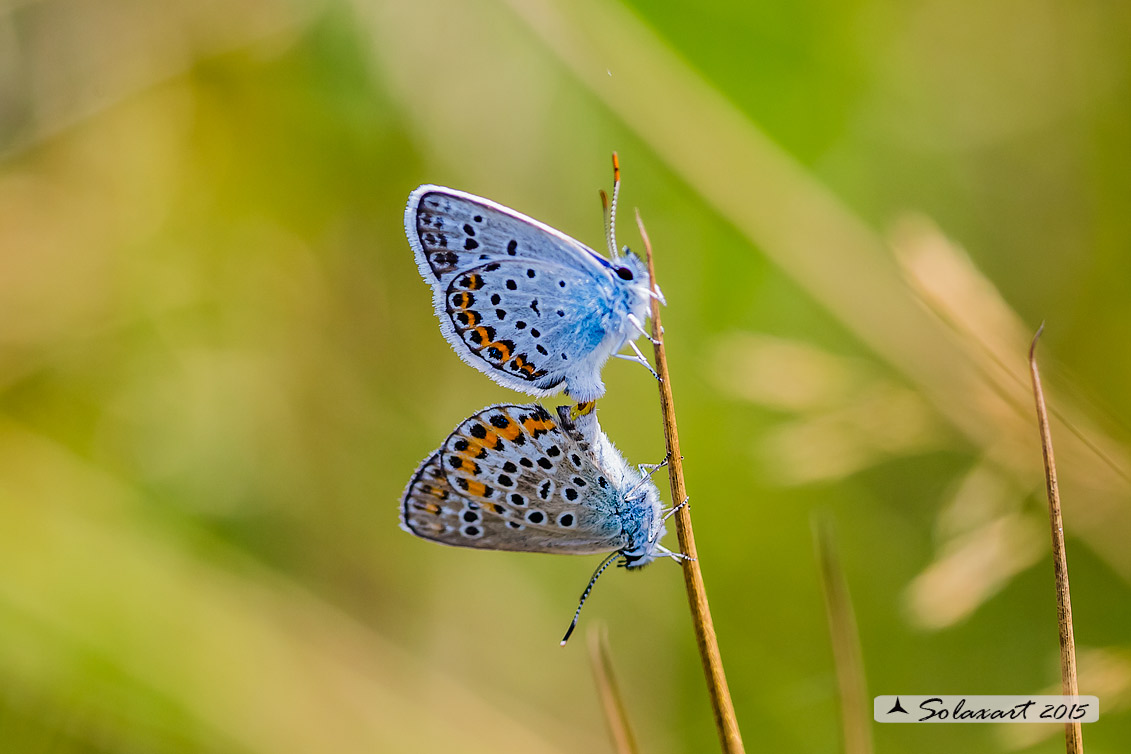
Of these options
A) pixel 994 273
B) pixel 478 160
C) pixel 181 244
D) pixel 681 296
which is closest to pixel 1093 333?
pixel 994 273

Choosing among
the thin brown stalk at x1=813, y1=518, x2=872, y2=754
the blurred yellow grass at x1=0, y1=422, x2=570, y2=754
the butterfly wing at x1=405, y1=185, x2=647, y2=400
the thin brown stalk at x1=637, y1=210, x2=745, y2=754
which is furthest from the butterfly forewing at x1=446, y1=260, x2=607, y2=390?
the blurred yellow grass at x1=0, y1=422, x2=570, y2=754

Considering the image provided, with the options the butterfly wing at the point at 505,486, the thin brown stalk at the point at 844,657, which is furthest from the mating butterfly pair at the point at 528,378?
the thin brown stalk at the point at 844,657

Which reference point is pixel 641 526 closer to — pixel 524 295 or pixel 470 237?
pixel 524 295

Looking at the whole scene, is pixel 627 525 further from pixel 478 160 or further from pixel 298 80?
pixel 298 80

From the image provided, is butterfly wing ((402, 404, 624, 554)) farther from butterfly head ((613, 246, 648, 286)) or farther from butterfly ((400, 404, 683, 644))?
butterfly head ((613, 246, 648, 286))

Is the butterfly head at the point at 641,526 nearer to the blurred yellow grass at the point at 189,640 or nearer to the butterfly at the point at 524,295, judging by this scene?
the butterfly at the point at 524,295

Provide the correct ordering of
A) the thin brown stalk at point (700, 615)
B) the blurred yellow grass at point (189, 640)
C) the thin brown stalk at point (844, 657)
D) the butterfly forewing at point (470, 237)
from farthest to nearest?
the blurred yellow grass at point (189, 640)
the butterfly forewing at point (470, 237)
the thin brown stalk at point (844, 657)
the thin brown stalk at point (700, 615)
